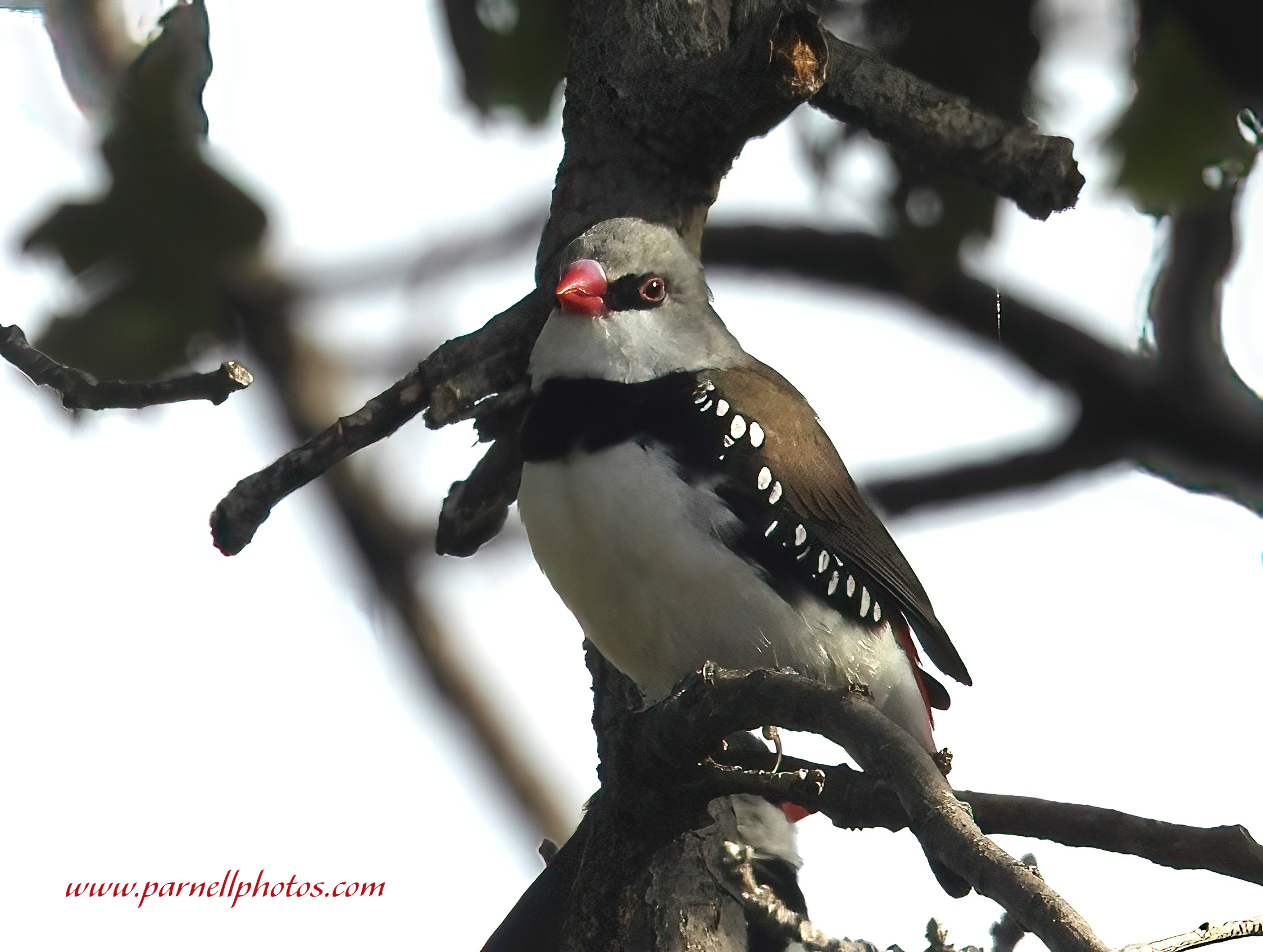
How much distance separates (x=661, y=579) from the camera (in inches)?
117

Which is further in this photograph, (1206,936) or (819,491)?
(819,491)

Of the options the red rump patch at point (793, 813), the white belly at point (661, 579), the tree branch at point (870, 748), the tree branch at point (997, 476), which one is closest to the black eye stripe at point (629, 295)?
the white belly at point (661, 579)

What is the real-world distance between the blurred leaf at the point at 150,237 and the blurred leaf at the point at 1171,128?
1.69 metres

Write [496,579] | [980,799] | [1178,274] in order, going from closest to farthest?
[980,799] → [1178,274] → [496,579]

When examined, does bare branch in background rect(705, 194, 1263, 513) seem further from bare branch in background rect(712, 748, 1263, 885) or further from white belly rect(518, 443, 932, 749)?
bare branch in background rect(712, 748, 1263, 885)

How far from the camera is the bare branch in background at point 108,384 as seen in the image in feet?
8.70

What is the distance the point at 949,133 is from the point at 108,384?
1.71 meters

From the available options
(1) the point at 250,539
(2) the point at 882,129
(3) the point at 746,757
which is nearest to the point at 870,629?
(3) the point at 746,757

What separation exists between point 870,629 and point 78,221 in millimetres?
1865

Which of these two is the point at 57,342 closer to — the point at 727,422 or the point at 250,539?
the point at 250,539

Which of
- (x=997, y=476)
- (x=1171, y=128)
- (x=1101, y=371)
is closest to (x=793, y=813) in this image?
(x=997, y=476)

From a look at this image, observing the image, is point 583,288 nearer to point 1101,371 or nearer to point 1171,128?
point 1171,128

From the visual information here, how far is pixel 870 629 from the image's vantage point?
321 centimetres

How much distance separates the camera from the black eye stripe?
3.29 metres
